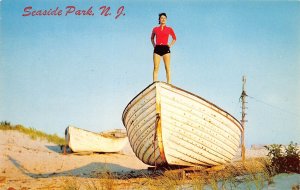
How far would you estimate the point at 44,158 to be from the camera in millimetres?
14320

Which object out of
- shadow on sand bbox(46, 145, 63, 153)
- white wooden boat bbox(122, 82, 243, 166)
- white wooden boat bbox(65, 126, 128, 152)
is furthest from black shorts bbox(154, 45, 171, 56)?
shadow on sand bbox(46, 145, 63, 153)

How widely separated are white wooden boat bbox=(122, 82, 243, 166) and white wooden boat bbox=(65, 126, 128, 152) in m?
9.70

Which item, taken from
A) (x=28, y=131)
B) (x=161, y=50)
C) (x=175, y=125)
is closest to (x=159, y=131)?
(x=175, y=125)

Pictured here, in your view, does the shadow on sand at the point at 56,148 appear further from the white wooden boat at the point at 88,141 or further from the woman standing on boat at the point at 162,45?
the woman standing on boat at the point at 162,45

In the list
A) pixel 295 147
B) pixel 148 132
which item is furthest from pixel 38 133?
pixel 295 147

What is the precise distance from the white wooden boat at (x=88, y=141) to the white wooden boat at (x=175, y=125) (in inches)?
382

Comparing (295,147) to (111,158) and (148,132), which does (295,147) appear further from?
(111,158)

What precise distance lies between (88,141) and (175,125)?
1116 cm

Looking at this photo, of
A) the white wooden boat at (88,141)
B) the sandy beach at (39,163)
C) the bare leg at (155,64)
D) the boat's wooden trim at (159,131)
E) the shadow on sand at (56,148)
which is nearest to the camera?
the boat's wooden trim at (159,131)

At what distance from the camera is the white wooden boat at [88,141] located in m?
17.1

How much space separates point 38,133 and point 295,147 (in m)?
16.7

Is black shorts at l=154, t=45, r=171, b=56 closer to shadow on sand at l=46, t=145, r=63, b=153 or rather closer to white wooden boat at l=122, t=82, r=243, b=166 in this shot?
white wooden boat at l=122, t=82, r=243, b=166

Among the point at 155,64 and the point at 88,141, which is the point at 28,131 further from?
the point at 155,64

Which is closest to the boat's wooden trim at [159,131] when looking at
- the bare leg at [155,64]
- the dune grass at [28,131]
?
the bare leg at [155,64]
